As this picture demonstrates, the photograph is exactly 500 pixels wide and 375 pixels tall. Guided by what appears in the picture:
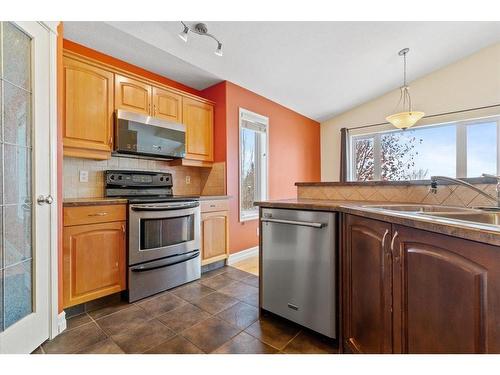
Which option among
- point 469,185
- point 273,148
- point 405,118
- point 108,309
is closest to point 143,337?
point 108,309

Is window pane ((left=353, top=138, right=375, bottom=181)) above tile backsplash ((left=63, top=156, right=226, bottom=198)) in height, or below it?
above

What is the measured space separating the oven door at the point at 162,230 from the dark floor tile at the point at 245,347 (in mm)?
1092

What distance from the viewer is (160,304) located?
2004 millimetres

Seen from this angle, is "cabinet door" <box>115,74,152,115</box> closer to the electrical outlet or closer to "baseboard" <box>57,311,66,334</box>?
the electrical outlet

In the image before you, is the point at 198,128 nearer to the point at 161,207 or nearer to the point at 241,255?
the point at 161,207

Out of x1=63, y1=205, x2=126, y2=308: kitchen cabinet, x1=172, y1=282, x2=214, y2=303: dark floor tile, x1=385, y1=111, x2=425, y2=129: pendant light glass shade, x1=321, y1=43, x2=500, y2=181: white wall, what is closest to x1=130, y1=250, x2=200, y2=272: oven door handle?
x1=63, y1=205, x2=126, y2=308: kitchen cabinet

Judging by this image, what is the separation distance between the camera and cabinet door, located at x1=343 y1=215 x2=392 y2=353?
3.37 feet

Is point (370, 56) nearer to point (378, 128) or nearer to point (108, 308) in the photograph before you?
point (378, 128)

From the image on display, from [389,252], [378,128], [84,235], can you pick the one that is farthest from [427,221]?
[378,128]

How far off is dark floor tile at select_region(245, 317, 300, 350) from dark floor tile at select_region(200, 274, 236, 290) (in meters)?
0.74

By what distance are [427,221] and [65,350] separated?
2035mm

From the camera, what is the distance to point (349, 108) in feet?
15.9

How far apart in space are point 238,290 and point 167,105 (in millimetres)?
2186
